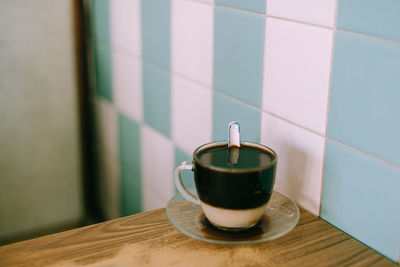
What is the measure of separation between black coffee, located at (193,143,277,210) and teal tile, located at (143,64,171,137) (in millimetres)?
568

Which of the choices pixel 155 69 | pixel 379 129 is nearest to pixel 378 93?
pixel 379 129

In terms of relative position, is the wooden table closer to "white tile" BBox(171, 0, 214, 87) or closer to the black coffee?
the black coffee

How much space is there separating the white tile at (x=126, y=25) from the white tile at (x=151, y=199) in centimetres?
41

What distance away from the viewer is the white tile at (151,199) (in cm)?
140

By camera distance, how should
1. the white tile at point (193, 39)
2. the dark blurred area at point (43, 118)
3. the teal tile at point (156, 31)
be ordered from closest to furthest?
the white tile at point (193, 39)
the teal tile at point (156, 31)
the dark blurred area at point (43, 118)

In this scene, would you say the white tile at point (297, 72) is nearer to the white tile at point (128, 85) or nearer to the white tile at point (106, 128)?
the white tile at point (128, 85)

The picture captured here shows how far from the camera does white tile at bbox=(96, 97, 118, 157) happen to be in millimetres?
1604

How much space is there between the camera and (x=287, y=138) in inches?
33.1

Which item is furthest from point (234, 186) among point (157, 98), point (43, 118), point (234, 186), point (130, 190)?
point (43, 118)

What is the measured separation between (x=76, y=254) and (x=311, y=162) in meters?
0.41

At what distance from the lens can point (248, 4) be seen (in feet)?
2.93

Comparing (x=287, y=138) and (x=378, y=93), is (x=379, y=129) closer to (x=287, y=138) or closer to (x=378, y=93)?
(x=378, y=93)

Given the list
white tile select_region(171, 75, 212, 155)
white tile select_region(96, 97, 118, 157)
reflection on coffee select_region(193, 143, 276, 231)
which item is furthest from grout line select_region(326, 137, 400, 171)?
white tile select_region(96, 97, 118, 157)

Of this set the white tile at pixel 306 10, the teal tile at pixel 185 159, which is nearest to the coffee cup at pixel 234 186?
the white tile at pixel 306 10
